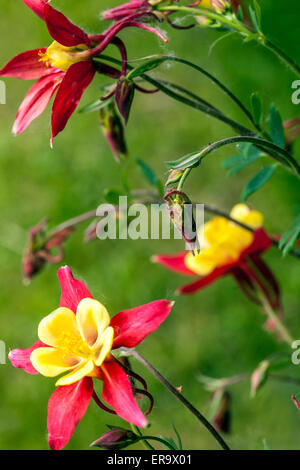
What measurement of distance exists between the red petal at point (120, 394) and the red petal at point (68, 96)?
0.24 m

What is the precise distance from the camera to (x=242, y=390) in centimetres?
163

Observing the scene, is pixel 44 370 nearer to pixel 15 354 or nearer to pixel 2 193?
pixel 15 354

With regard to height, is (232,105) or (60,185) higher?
(232,105)

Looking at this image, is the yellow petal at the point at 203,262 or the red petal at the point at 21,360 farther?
the yellow petal at the point at 203,262

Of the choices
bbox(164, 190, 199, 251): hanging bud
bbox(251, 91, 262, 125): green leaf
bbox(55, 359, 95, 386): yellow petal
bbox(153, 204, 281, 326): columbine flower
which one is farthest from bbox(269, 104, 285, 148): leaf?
bbox(55, 359, 95, 386): yellow petal

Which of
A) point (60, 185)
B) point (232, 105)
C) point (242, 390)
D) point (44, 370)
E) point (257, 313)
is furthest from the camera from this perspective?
point (60, 185)

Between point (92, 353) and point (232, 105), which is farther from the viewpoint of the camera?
point (232, 105)

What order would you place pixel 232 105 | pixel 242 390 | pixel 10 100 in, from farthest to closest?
pixel 10 100 < pixel 232 105 < pixel 242 390

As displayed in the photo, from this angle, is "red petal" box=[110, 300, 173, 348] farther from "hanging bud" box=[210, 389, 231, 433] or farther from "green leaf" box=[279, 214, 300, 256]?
"hanging bud" box=[210, 389, 231, 433]

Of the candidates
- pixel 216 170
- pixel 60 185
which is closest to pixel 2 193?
pixel 60 185

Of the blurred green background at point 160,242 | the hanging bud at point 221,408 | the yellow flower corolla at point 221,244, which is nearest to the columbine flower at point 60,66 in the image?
the yellow flower corolla at point 221,244

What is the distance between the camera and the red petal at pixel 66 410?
0.62 m

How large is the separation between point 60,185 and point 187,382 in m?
0.79

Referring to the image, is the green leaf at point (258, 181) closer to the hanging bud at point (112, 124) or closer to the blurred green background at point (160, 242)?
the hanging bud at point (112, 124)
